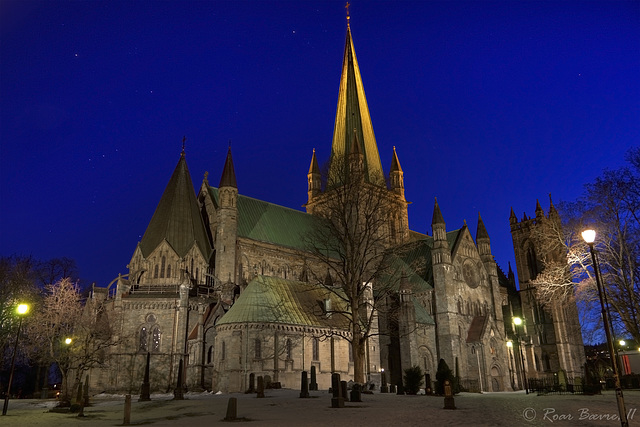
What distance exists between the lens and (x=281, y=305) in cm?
3894

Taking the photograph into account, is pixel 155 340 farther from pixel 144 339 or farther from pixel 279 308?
pixel 279 308

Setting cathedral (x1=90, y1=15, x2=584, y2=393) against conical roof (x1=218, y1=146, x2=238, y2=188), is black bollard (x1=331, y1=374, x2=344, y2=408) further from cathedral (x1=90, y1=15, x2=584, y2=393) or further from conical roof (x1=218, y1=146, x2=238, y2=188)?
conical roof (x1=218, y1=146, x2=238, y2=188)

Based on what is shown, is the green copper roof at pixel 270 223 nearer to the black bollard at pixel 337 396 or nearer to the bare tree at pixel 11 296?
the bare tree at pixel 11 296

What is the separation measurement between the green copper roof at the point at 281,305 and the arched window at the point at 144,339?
9.04 metres

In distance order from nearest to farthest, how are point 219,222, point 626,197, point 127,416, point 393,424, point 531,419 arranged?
1. point 393,424
2. point 531,419
3. point 127,416
4. point 626,197
5. point 219,222

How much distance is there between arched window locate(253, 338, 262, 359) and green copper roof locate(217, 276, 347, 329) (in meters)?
1.42

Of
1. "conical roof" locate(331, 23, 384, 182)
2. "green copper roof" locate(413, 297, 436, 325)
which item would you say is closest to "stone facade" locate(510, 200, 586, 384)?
"green copper roof" locate(413, 297, 436, 325)

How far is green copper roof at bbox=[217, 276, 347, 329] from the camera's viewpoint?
121ft

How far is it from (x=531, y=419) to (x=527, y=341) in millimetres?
54728

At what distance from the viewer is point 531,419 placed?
46.7ft

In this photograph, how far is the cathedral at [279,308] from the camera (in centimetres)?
3662

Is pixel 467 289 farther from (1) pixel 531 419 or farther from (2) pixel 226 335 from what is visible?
(1) pixel 531 419

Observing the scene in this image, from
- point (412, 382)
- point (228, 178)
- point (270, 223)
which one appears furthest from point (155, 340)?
point (412, 382)

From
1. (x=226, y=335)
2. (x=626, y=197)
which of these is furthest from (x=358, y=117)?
(x=626, y=197)
